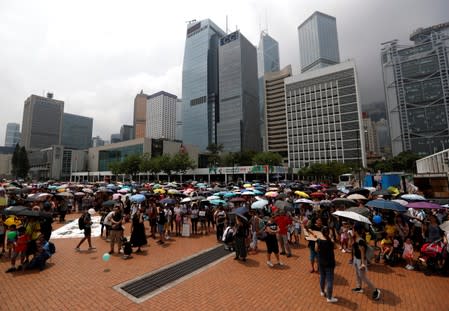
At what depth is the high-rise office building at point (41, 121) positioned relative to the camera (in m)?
149

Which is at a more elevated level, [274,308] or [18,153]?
[18,153]

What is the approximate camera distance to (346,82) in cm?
8875

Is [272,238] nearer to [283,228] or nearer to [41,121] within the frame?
[283,228]

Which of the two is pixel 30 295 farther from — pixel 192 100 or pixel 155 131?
pixel 155 131

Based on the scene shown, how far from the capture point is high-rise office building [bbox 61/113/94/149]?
587 feet

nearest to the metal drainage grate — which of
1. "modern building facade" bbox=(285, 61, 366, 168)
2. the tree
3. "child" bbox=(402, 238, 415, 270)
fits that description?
"child" bbox=(402, 238, 415, 270)

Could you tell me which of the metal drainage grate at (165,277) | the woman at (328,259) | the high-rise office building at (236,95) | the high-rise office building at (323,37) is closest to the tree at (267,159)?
the metal drainage grate at (165,277)

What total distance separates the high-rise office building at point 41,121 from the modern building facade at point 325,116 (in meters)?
162

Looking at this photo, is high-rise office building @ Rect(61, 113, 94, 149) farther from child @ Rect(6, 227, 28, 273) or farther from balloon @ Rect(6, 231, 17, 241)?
child @ Rect(6, 227, 28, 273)

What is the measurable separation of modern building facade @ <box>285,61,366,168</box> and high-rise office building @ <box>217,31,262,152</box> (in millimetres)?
31777

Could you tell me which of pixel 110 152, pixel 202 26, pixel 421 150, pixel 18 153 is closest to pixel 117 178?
pixel 110 152

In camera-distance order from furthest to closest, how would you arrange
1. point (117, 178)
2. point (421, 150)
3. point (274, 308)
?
point (421, 150)
point (117, 178)
point (274, 308)

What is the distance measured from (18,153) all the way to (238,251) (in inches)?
4720

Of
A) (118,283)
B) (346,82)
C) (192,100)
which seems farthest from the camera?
(192,100)
